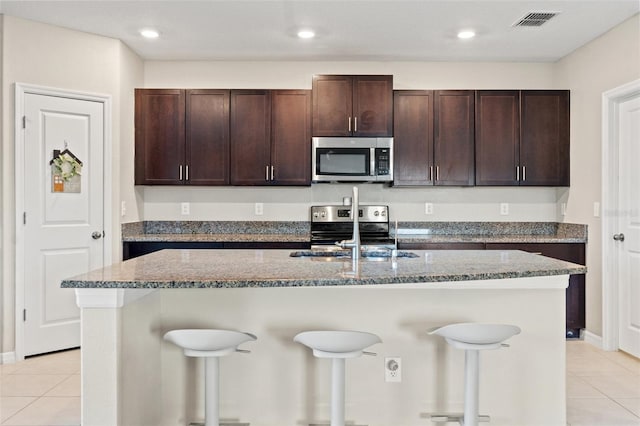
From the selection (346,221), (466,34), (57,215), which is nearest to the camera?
(57,215)

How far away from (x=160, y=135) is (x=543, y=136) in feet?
11.5

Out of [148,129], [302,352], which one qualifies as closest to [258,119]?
[148,129]

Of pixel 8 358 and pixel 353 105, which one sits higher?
pixel 353 105

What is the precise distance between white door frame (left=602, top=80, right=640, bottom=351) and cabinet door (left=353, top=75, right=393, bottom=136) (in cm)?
174

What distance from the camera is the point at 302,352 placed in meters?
2.31

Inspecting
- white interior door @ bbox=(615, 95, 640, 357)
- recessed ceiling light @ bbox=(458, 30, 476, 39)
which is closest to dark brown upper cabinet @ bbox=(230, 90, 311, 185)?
recessed ceiling light @ bbox=(458, 30, 476, 39)

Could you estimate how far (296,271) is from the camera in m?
1.96

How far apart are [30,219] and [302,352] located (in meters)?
2.56

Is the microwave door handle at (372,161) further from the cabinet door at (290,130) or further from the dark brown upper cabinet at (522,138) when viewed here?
the dark brown upper cabinet at (522,138)

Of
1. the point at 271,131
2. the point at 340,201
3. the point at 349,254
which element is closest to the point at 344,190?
the point at 340,201

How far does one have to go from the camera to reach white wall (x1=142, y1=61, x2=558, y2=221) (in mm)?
4641

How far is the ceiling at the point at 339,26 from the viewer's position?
336cm

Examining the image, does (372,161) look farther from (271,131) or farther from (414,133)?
(271,131)

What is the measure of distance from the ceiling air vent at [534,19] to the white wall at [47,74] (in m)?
3.25
